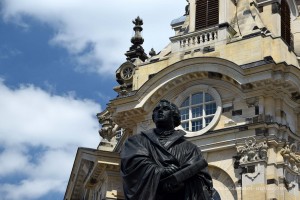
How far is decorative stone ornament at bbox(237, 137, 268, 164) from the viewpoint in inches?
963

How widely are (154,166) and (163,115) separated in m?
0.81

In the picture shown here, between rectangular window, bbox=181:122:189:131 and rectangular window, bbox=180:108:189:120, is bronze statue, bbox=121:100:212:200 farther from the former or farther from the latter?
rectangular window, bbox=180:108:189:120

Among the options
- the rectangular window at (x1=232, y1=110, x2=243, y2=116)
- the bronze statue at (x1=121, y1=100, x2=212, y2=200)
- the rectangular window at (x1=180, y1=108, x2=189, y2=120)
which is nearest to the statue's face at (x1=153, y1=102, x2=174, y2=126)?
the bronze statue at (x1=121, y1=100, x2=212, y2=200)

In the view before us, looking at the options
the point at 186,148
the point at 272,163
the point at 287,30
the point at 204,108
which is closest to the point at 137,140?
the point at 186,148

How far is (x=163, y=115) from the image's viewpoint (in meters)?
8.09

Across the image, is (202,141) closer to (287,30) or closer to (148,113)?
(148,113)

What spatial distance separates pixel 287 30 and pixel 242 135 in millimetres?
6612

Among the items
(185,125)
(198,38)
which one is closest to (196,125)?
(185,125)

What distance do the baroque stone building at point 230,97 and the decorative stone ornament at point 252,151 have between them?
0.03 m

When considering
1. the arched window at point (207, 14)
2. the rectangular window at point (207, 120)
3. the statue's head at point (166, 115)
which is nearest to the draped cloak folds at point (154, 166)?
the statue's head at point (166, 115)

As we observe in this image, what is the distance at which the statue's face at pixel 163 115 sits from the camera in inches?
318

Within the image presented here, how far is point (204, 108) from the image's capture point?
87.9ft

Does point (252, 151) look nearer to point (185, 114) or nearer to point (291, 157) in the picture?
point (291, 157)

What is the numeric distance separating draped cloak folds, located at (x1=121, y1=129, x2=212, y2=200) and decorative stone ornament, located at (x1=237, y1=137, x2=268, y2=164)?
665 inches
